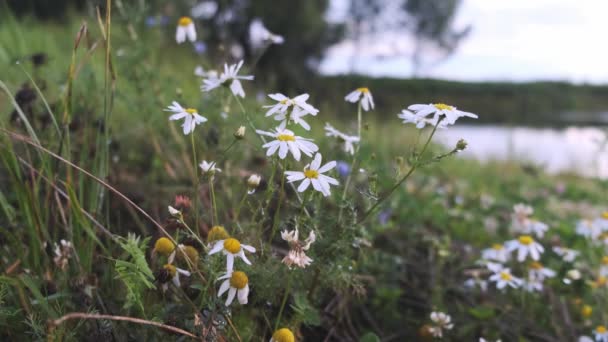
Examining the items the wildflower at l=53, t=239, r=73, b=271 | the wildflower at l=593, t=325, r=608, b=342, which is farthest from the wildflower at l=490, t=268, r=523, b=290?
the wildflower at l=53, t=239, r=73, b=271

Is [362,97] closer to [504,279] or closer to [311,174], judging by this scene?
[311,174]

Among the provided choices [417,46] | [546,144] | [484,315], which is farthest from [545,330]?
Answer: [417,46]

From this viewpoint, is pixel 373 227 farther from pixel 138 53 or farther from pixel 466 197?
pixel 466 197

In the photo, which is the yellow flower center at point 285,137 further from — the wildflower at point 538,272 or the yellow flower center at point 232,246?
the wildflower at point 538,272

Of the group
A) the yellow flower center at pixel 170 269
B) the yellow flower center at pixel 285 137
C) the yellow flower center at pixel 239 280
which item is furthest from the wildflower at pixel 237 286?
the yellow flower center at pixel 285 137

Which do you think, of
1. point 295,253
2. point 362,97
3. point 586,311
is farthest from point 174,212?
point 586,311

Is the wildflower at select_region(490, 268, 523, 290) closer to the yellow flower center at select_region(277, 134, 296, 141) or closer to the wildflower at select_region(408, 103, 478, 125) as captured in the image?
the wildflower at select_region(408, 103, 478, 125)
